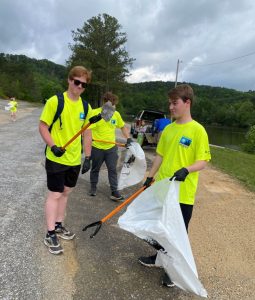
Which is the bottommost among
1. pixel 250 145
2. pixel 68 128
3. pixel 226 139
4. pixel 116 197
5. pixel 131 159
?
pixel 226 139

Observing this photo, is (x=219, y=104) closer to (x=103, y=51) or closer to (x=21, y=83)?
(x=21, y=83)

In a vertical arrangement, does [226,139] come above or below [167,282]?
below

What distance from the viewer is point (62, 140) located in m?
3.56

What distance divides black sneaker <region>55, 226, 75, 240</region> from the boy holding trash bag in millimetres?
1264

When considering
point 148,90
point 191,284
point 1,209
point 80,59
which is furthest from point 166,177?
point 148,90

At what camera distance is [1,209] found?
4.64 metres

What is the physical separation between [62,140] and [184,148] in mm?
1291

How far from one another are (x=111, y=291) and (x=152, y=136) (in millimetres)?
11059

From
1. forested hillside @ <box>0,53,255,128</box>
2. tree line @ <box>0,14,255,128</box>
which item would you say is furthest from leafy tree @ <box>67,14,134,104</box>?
forested hillside @ <box>0,53,255,128</box>

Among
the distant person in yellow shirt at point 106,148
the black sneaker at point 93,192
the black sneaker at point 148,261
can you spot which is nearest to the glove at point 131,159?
the distant person in yellow shirt at point 106,148

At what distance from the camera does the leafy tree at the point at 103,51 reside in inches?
1572

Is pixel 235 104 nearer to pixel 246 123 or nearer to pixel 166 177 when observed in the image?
pixel 246 123

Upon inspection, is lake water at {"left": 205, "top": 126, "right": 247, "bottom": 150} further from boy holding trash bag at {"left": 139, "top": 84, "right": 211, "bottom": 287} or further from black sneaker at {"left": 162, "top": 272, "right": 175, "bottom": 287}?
black sneaker at {"left": 162, "top": 272, "right": 175, "bottom": 287}

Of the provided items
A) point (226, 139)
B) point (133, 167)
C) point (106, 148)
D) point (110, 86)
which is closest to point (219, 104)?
point (226, 139)
